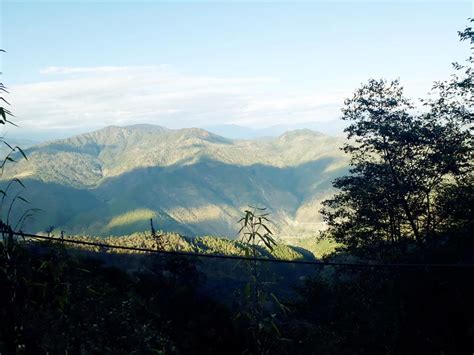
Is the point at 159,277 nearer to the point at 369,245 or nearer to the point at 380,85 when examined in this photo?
the point at 369,245

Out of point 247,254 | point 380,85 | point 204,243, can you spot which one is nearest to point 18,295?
point 247,254

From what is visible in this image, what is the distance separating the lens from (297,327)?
1969 centimetres

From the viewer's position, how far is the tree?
2098 centimetres

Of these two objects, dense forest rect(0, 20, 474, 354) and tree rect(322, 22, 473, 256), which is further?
tree rect(322, 22, 473, 256)

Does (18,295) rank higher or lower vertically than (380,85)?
lower

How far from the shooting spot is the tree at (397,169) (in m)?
21.0

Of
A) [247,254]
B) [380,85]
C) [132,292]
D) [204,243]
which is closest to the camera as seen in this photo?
[247,254]

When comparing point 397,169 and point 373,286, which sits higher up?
point 397,169

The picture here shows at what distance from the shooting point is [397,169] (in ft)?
72.9

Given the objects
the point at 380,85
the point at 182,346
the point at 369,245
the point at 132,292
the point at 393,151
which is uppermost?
the point at 380,85

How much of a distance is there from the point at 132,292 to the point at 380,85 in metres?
17.5

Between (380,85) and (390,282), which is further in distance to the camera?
(380,85)

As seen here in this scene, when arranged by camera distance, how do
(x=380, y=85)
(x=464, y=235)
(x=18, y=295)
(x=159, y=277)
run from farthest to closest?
1. (x=159, y=277)
2. (x=380, y=85)
3. (x=464, y=235)
4. (x=18, y=295)

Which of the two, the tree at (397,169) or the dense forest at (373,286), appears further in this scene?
the tree at (397,169)
